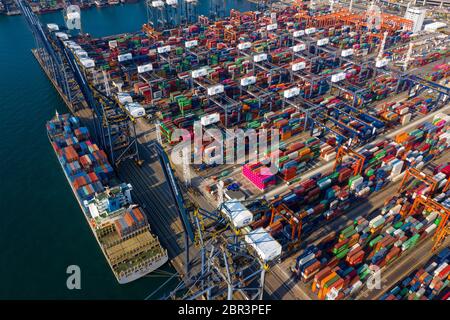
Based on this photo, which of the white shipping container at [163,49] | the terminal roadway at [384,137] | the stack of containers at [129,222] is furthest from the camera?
the white shipping container at [163,49]

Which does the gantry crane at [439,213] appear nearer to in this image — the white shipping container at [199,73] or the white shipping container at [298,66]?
the white shipping container at [298,66]

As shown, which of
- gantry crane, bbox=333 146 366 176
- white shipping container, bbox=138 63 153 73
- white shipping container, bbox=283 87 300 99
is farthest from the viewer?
white shipping container, bbox=138 63 153 73

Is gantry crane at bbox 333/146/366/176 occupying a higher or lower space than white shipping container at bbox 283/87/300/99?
lower

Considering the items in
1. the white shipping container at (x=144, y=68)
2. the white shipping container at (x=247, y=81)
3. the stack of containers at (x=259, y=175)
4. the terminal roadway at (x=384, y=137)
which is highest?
the white shipping container at (x=144, y=68)

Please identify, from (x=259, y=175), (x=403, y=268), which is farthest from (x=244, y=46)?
(x=403, y=268)

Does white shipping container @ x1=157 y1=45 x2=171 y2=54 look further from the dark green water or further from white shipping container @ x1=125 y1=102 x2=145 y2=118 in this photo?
white shipping container @ x1=125 y1=102 x2=145 y2=118

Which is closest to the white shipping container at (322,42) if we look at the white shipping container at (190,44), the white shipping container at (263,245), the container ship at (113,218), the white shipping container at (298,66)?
the white shipping container at (298,66)

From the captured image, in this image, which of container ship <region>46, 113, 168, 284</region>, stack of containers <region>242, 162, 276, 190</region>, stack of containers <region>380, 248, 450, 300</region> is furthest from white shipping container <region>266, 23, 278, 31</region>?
stack of containers <region>380, 248, 450, 300</region>

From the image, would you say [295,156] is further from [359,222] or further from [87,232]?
[87,232]
